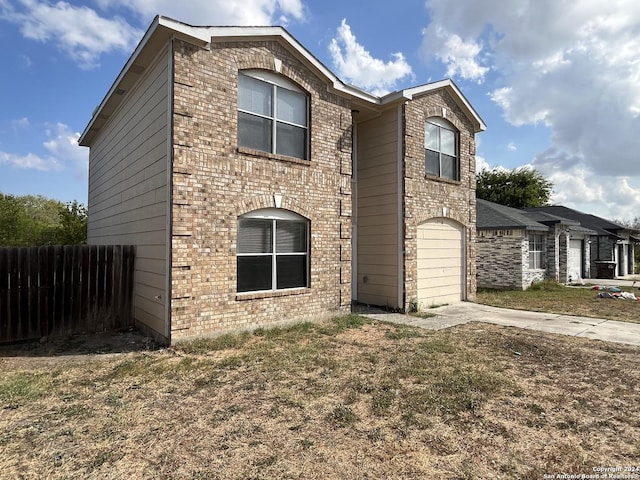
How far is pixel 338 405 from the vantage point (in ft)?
14.0

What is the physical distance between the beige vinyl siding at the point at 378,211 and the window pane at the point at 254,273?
12.9 feet

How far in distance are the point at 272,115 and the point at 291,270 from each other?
3.39m

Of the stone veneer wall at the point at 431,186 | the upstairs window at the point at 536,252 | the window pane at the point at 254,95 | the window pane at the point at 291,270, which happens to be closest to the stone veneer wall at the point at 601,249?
the upstairs window at the point at 536,252

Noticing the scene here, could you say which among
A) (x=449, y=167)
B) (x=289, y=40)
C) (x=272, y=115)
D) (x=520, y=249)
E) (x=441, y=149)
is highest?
(x=289, y=40)

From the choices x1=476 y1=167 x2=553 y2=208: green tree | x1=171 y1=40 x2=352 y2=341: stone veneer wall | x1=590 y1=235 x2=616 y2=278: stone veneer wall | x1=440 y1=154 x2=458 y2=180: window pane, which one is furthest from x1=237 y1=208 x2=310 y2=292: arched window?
x1=476 y1=167 x2=553 y2=208: green tree

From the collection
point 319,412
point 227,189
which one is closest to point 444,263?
point 227,189

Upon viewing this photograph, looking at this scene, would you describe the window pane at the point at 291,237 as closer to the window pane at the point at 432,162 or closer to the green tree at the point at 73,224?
the window pane at the point at 432,162

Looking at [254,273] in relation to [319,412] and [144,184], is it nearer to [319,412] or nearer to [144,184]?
[144,184]

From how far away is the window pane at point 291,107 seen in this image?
822 centimetres

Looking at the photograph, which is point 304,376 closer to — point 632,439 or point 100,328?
point 632,439

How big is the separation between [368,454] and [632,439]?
2547 millimetres

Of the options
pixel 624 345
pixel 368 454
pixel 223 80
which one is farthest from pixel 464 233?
pixel 368 454

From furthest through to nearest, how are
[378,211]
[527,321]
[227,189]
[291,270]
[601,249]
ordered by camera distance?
1. [601,249]
2. [378,211]
3. [527,321]
4. [291,270]
5. [227,189]

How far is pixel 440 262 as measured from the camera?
1146 cm
